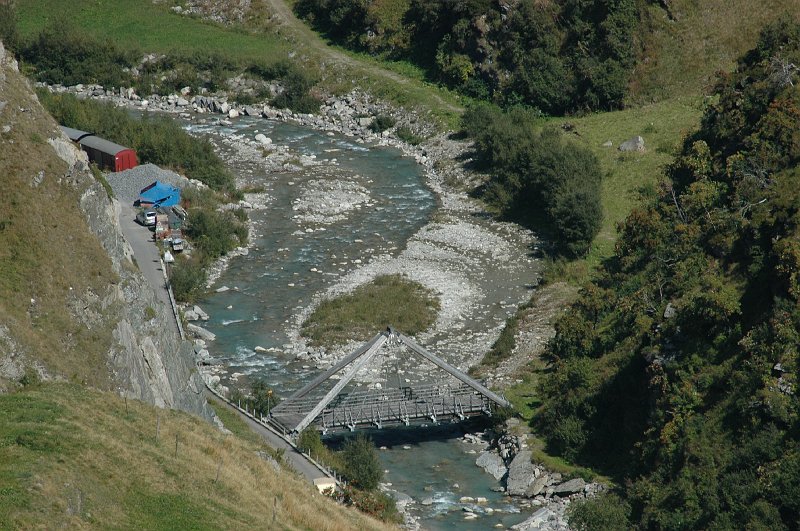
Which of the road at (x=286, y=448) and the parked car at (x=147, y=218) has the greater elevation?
the parked car at (x=147, y=218)

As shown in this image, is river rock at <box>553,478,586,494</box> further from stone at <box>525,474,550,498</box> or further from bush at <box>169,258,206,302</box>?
bush at <box>169,258,206,302</box>

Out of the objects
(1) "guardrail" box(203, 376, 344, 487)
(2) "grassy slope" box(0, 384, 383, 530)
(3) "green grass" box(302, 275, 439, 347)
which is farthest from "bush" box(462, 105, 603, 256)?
(2) "grassy slope" box(0, 384, 383, 530)

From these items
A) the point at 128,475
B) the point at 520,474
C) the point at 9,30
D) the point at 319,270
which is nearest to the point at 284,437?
the point at 520,474

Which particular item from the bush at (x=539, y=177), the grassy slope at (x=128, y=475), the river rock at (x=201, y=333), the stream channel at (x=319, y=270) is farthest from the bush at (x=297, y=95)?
the grassy slope at (x=128, y=475)

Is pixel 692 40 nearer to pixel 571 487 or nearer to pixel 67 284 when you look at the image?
pixel 571 487

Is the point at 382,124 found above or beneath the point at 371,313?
above

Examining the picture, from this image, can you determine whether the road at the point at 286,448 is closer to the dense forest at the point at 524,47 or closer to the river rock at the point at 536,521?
the river rock at the point at 536,521

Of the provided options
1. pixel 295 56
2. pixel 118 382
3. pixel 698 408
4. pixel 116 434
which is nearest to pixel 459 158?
pixel 295 56
